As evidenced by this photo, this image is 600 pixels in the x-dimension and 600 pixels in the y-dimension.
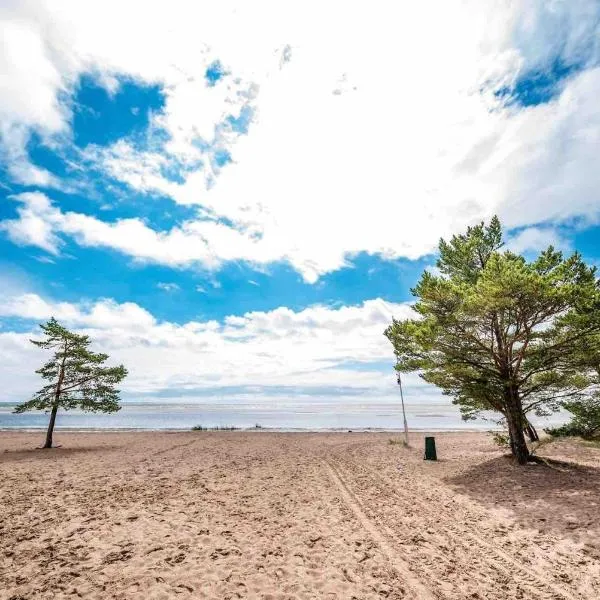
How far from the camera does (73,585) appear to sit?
657cm

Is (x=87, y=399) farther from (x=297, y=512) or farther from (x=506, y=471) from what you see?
(x=506, y=471)

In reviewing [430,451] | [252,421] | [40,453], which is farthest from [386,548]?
[252,421]

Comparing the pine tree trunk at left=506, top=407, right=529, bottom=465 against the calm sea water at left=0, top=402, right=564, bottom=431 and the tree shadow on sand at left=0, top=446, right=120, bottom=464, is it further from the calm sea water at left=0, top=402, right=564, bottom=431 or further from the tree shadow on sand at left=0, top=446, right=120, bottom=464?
the calm sea water at left=0, top=402, right=564, bottom=431

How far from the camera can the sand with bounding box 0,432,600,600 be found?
264 inches

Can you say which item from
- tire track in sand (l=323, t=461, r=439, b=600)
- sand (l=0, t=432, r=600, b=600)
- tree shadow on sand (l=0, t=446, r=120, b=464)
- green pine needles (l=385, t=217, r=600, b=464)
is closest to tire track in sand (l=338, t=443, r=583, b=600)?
sand (l=0, t=432, r=600, b=600)

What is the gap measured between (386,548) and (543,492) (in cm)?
816

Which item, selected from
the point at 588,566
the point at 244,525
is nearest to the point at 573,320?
the point at 588,566

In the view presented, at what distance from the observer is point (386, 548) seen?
8.29 metres

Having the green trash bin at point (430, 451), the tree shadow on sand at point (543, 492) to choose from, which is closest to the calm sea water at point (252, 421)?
the green trash bin at point (430, 451)

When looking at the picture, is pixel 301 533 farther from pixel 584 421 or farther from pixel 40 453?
pixel 40 453

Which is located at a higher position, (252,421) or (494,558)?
(252,421)

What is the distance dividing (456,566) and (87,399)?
26334mm

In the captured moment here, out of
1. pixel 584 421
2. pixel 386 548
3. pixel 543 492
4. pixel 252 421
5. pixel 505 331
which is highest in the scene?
pixel 505 331

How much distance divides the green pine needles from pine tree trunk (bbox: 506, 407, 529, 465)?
45 millimetres
